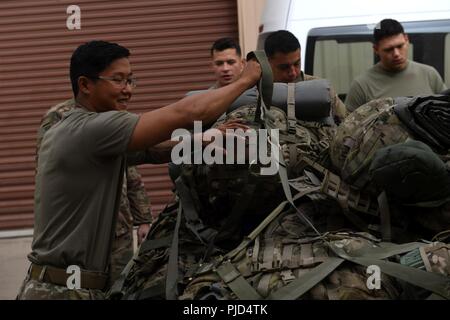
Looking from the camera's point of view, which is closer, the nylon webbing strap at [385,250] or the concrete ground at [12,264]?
the nylon webbing strap at [385,250]

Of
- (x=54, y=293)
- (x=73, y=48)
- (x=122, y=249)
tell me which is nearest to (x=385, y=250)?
(x=54, y=293)

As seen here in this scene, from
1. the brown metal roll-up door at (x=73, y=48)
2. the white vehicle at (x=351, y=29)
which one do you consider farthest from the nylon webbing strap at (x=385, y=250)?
the brown metal roll-up door at (x=73, y=48)

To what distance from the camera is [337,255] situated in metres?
2.76

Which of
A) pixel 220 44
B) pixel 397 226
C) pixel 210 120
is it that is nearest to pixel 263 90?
A: pixel 210 120

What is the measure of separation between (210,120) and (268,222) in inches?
16.3

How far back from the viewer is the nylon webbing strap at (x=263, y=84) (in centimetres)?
311

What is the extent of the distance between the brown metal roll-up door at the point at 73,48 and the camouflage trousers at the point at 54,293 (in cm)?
605

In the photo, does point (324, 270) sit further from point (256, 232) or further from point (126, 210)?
point (126, 210)

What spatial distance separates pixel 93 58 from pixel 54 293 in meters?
0.87

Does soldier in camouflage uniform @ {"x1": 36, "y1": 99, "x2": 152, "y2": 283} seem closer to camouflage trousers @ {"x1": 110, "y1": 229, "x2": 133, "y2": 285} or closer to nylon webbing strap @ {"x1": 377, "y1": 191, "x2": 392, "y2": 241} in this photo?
camouflage trousers @ {"x1": 110, "y1": 229, "x2": 133, "y2": 285}

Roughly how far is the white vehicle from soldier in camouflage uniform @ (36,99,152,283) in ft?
6.54

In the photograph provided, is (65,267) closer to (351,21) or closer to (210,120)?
(210,120)

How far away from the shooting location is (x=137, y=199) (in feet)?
17.5

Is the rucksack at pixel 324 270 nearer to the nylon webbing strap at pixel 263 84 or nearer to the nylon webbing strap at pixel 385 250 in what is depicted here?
the nylon webbing strap at pixel 385 250
